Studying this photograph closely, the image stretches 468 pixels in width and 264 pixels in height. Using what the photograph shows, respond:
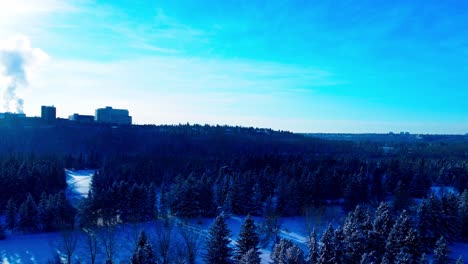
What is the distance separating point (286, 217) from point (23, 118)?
134 metres

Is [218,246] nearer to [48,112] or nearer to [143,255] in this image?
[143,255]

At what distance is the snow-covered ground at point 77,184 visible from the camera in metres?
72.5

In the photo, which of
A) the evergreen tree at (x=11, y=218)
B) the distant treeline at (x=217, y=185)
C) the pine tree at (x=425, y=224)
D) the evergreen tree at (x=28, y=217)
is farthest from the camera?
the distant treeline at (x=217, y=185)

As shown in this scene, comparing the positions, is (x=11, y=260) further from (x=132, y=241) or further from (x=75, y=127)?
(x=75, y=127)

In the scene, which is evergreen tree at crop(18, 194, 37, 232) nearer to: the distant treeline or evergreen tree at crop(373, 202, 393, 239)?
the distant treeline

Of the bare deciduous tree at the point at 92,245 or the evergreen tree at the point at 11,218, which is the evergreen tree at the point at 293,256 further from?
the evergreen tree at the point at 11,218

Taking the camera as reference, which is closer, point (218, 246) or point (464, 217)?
point (218, 246)

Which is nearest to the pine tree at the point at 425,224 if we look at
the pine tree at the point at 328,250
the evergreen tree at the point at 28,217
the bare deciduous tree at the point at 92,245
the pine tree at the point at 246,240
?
the pine tree at the point at 328,250

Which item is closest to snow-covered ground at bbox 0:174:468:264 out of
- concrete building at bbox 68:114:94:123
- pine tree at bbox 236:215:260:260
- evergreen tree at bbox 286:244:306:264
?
pine tree at bbox 236:215:260:260

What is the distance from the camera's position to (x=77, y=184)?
88.4m

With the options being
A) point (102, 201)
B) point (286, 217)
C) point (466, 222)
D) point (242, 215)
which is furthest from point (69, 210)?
point (466, 222)

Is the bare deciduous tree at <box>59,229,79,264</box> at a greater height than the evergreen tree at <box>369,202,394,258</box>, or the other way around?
the evergreen tree at <box>369,202,394,258</box>

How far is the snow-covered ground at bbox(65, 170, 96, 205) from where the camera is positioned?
7249 centimetres

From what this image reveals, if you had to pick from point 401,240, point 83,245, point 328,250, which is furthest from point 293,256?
point 83,245
